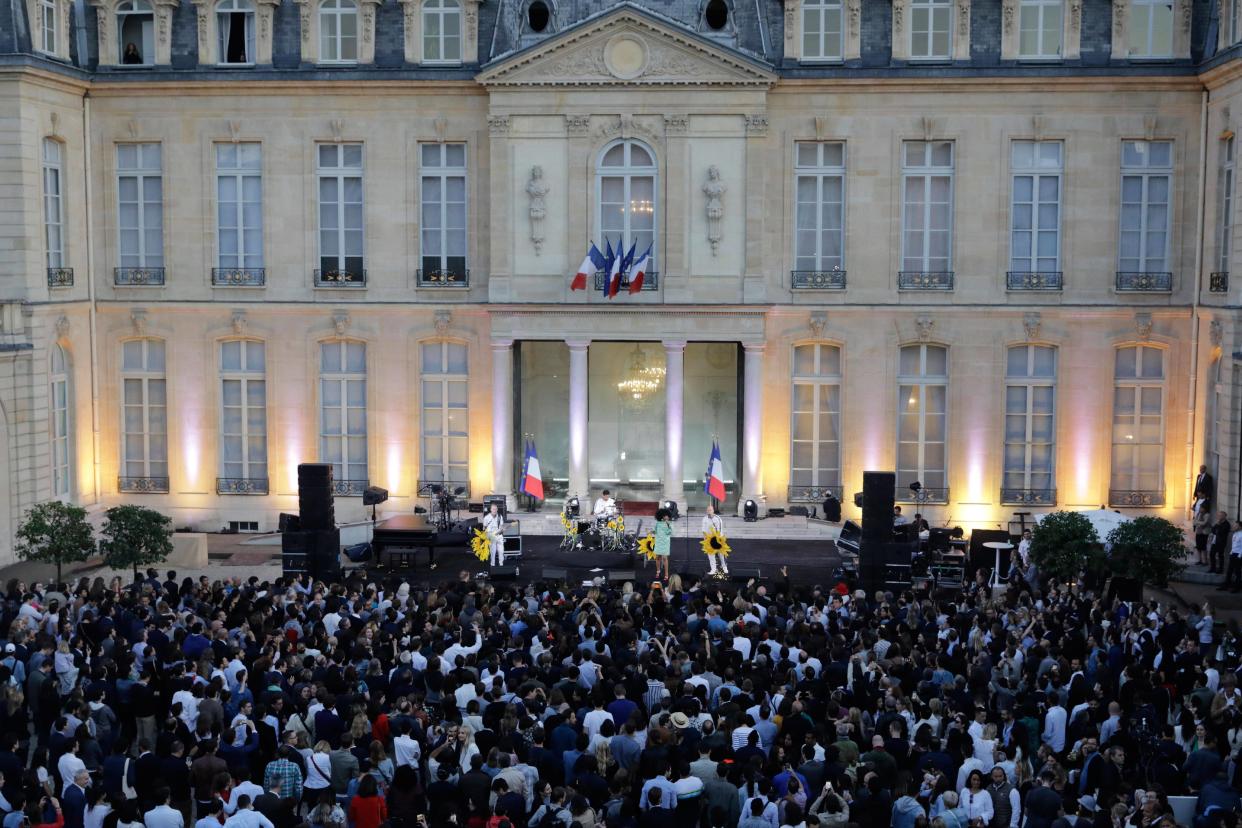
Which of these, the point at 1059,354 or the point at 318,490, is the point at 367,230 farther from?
the point at 1059,354

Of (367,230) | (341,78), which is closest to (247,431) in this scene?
(367,230)

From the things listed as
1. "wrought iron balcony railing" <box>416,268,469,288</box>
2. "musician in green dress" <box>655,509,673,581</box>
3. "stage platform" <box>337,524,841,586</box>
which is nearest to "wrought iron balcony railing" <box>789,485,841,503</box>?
"stage platform" <box>337,524,841,586</box>

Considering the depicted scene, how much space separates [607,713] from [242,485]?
24.4 m

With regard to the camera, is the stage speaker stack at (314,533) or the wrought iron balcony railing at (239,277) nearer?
the stage speaker stack at (314,533)

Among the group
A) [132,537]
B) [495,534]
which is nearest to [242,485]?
[132,537]

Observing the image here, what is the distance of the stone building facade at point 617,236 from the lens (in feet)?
125

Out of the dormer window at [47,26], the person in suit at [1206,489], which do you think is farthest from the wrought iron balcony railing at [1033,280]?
the dormer window at [47,26]

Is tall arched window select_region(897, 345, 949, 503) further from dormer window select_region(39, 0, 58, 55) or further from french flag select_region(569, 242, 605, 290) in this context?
dormer window select_region(39, 0, 58, 55)

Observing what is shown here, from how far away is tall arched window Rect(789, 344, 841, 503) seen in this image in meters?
39.7

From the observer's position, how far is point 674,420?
1534 inches

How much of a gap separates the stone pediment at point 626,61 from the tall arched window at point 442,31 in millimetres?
1831

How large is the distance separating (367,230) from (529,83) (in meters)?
5.64

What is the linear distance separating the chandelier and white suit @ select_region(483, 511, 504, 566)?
962 cm

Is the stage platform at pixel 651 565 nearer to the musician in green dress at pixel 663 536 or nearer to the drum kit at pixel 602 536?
the drum kit at pixel 602 536
